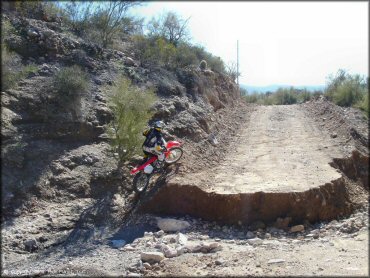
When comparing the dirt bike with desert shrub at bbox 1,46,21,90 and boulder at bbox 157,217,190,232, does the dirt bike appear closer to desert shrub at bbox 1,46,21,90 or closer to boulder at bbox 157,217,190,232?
boulder at bbox 157,217,190,232

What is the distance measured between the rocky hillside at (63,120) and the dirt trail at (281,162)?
140 centimetres

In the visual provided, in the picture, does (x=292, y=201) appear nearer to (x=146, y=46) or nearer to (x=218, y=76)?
(x=146, y=46)

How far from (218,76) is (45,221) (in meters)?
13.8

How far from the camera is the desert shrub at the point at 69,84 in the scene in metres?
10.2

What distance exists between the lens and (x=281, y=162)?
9.72 m

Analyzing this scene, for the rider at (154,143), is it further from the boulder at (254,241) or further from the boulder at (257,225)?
the boulder at (254,241)

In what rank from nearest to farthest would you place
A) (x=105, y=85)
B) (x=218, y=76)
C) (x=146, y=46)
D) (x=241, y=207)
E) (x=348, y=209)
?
(x=348, y=209)
(x=241, y=207)
(x=105, y=85)
(x=146, y=46)
(x=218, y=76)

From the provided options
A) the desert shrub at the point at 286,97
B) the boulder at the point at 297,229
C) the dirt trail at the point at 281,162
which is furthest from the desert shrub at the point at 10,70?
the desert shrub at the point at 286,97

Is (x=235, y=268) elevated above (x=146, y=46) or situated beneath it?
situated beneath

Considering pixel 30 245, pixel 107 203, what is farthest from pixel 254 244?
pixel 30 245

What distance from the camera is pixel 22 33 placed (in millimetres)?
11883

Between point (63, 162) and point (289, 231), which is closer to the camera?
point (289, 231)

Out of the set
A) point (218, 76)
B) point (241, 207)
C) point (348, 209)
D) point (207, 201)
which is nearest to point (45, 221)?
point (207, 201)

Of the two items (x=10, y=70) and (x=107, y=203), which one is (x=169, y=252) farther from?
(x=10, y=70)
